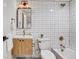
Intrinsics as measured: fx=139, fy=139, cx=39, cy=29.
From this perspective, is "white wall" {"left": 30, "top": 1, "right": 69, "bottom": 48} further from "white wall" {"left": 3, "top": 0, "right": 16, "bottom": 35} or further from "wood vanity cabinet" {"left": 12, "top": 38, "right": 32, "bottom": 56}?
"white wall" {"left": 3, "top": 0, "right": 16, "bottom": 35}

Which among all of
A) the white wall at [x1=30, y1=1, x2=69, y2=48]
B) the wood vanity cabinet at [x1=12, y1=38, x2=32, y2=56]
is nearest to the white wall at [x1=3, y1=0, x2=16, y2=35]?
the wood vanity cabinet at [x1=12, y1=38, x2=32, y2=56]

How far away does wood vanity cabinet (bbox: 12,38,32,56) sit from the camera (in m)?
4.77

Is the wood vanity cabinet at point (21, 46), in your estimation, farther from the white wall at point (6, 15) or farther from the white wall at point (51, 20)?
the white wall at point (6, 15)

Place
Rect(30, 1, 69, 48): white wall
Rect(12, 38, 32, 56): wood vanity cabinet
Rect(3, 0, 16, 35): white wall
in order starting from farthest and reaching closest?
Rect(30, 1, 69, 48): white wall → Rect(12, 38, 32, 56): wood vanity cabinet → Rect(3, 0, 16, 35): white wall

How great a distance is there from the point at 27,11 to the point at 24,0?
0.48 metres

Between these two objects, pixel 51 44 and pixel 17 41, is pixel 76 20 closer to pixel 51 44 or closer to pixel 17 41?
pixel 17 41

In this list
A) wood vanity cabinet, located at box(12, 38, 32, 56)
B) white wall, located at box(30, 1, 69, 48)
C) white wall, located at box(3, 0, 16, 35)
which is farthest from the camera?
white wall, located at box(30, 1, 69, 48)

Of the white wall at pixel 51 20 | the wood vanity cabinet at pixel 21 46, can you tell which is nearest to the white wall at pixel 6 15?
the wood vanity cabinet at pixel 21 46

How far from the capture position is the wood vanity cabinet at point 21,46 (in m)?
4.77

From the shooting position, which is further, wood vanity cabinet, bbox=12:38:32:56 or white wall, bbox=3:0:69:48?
white wall, bbox=3:0:69:48

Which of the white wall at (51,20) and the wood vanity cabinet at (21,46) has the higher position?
the white wall at (51,20)

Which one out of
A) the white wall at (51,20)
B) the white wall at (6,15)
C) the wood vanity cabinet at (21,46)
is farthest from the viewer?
the white wall at (51,20)

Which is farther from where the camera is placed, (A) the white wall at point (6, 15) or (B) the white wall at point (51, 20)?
(B) the white wall at point (51, 20)

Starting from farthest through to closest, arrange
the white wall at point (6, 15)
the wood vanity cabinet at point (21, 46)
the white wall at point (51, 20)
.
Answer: the white wall at point (51, 20) < the wood vanity cabinet at point (21, 46) < the white wall at point (6, 15)
